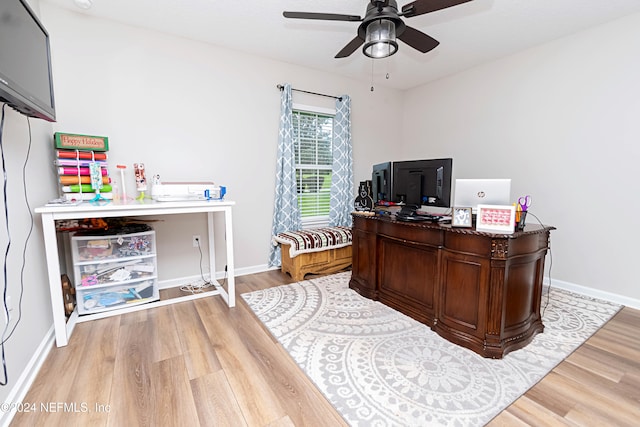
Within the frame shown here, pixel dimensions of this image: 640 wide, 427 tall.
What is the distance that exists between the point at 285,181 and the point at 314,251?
3.26 feet

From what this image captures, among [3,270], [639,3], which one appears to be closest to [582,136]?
[639,3]

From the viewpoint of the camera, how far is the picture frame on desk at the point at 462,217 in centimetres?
195

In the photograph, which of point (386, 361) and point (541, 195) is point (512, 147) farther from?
point (386, 361)

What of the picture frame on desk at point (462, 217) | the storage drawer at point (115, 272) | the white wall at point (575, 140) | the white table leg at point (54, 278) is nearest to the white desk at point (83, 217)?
the white table leg at point (54, 278)

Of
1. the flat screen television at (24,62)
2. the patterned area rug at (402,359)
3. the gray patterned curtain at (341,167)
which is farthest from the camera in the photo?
the gray patterned curtain at (341,167)

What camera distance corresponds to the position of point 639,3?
91.8 inches

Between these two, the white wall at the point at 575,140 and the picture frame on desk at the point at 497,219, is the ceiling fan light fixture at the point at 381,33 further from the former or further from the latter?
the white wall at the point at 575,140

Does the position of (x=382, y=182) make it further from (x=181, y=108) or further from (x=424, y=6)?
(x=181, y=108)

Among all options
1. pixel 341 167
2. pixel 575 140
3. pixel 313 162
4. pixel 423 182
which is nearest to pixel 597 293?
pixel 575 140

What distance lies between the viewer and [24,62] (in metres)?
1.47

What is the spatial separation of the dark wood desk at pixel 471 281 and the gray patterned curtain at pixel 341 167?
1.64 m

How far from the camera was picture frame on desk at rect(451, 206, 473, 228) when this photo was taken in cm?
195

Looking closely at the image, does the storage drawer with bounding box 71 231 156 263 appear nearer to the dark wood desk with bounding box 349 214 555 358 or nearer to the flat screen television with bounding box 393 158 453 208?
the dark wood desk with bounding box 349 214 555 358

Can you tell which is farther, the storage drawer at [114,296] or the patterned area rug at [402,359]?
the storage drawer at [114,296]
